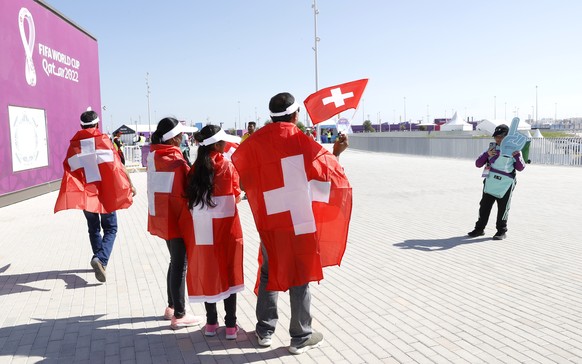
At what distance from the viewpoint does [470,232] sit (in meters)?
7.68

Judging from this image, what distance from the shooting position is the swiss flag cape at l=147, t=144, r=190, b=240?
4012 mm

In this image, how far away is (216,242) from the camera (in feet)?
12.5

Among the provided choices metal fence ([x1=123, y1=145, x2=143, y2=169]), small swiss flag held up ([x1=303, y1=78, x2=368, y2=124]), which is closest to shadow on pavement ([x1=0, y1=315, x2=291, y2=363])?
small swiss flag held up ([x1=303, y1=78, x2=368, y2=124])

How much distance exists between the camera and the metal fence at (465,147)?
67.1ft

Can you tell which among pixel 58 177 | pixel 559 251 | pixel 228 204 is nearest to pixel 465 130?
pixel 58 177

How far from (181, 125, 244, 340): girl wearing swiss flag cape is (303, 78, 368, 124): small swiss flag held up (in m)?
0.71

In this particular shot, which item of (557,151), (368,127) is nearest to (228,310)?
(557,151)

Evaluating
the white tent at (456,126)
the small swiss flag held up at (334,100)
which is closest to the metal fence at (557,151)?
the small swiss flag held up at (334,100)

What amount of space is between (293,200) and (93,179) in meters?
2.94

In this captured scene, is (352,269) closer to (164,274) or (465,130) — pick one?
(164,274)

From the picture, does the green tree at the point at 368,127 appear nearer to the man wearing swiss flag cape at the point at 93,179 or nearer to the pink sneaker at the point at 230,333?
the man wearing swiss flag cape at the point at 93,179

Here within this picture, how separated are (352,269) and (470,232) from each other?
2.65m

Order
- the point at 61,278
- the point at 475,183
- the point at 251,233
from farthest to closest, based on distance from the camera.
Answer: the point at 475,183
the point at 251,233
the point at 61,278

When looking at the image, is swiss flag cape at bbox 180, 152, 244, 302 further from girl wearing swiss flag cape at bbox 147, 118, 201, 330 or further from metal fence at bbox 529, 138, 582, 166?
metal fence at bbox 529, 138, 582, 166
